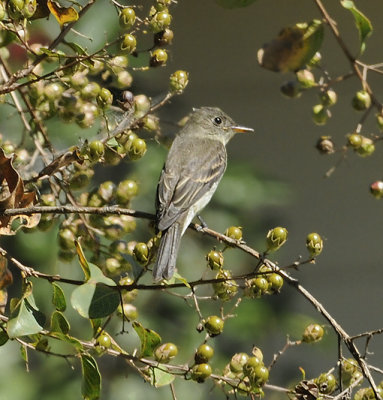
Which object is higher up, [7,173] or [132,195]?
[7,173]

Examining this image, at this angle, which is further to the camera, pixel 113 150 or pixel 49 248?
pixel 49 248

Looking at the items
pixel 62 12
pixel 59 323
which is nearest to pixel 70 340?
pixel 59 323

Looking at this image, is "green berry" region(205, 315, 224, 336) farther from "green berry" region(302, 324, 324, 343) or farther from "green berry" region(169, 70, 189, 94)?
"green berry" region(169, 70, 189, 94)

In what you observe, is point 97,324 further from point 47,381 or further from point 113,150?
point 47,381

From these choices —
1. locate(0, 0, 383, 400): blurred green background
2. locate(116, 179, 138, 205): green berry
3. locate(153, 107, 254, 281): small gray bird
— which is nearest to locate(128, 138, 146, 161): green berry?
locate(116, 179, 138, 205): green berry

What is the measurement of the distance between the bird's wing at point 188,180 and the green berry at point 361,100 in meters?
0.81

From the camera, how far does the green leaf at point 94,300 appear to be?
1649 millimetres

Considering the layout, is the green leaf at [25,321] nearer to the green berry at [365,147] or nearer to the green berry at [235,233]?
the green berry at [235,233]

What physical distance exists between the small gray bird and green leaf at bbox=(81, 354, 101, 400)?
635mm

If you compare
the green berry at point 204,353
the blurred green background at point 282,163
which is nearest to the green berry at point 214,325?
the green berry at point 204,353

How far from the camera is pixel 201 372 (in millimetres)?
1701

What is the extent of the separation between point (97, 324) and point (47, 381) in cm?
206

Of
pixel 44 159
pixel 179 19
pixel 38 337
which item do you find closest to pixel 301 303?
pixel 179 19

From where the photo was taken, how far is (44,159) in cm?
221
